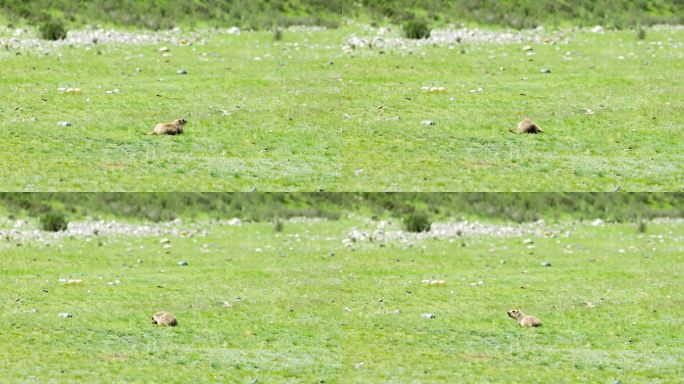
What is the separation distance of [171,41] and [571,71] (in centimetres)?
832

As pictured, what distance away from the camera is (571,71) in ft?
82.6

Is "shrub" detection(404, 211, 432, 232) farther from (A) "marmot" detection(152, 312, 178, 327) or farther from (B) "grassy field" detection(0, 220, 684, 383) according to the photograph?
(A) "marmot" detection(152, 312, 178, 327)

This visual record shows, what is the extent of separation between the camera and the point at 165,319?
19.6 meters

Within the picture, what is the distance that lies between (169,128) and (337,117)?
312cm

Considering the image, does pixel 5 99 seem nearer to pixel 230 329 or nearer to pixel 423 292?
pixel 230 329

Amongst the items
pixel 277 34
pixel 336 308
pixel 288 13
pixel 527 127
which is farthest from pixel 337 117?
pixel 288 13

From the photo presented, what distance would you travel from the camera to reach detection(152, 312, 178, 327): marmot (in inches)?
770

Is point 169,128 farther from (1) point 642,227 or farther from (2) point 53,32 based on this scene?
(1) point 642,227

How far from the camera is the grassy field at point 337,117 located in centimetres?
2077

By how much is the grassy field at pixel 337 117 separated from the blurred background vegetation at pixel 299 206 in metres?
4.13

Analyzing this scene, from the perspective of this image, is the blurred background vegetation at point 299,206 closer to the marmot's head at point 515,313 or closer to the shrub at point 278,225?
the shrub at point 278,225

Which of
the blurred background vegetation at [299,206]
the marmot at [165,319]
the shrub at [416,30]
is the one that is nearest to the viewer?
the marmot at [165,319]

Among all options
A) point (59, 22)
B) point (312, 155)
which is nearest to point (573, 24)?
point (312, 155)

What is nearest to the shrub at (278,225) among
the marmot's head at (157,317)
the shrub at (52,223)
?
the shrub at (52,223)
